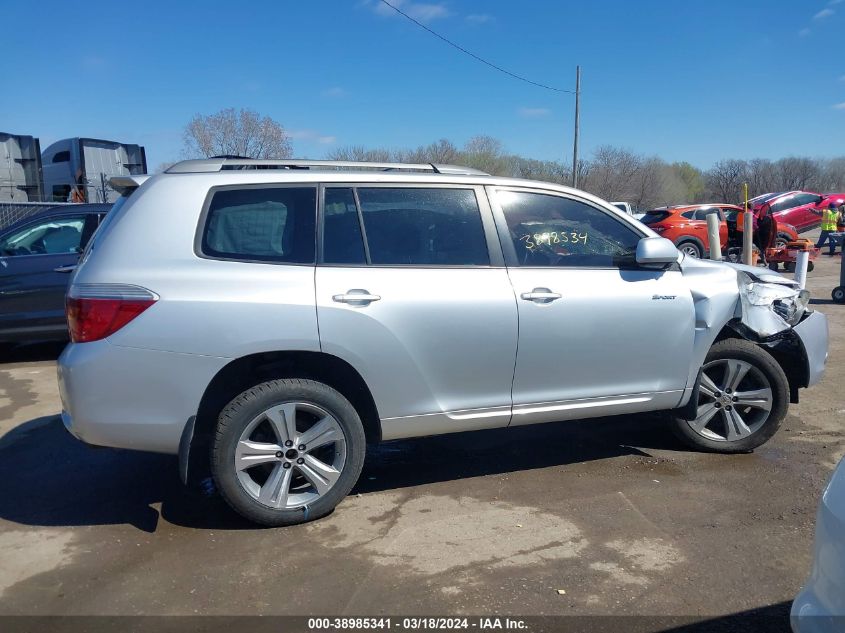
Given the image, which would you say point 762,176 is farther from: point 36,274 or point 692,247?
point 36,274

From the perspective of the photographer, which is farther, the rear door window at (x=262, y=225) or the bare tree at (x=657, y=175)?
the bare tree at (x=657, y=175)

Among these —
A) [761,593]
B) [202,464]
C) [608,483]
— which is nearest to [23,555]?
[202,464]

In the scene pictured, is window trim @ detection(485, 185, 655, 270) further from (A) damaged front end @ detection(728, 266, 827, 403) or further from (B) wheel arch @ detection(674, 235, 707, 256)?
(B) wheel arch @ detection(674, 235, 707, 256)

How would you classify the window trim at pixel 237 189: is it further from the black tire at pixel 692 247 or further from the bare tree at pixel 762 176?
the bare tree at pixel 762 176

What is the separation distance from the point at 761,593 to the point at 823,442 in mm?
2376

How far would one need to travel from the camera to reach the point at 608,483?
4527 mm

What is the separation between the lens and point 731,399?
16.0ft

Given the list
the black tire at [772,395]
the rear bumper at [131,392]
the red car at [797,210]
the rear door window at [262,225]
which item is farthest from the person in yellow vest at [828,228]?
the rear bumper at [131,392]

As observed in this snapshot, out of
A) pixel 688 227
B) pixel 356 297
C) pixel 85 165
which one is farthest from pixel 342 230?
pixel 688 227

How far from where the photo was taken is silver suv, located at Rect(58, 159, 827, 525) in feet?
11.9

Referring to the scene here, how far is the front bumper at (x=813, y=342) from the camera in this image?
4.95 m

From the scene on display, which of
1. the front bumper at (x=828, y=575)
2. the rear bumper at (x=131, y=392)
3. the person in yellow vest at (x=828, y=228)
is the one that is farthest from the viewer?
the person in yellow vest at (x=828, y=228)

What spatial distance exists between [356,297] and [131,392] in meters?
1.23

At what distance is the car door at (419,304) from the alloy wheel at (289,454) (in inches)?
12.9
